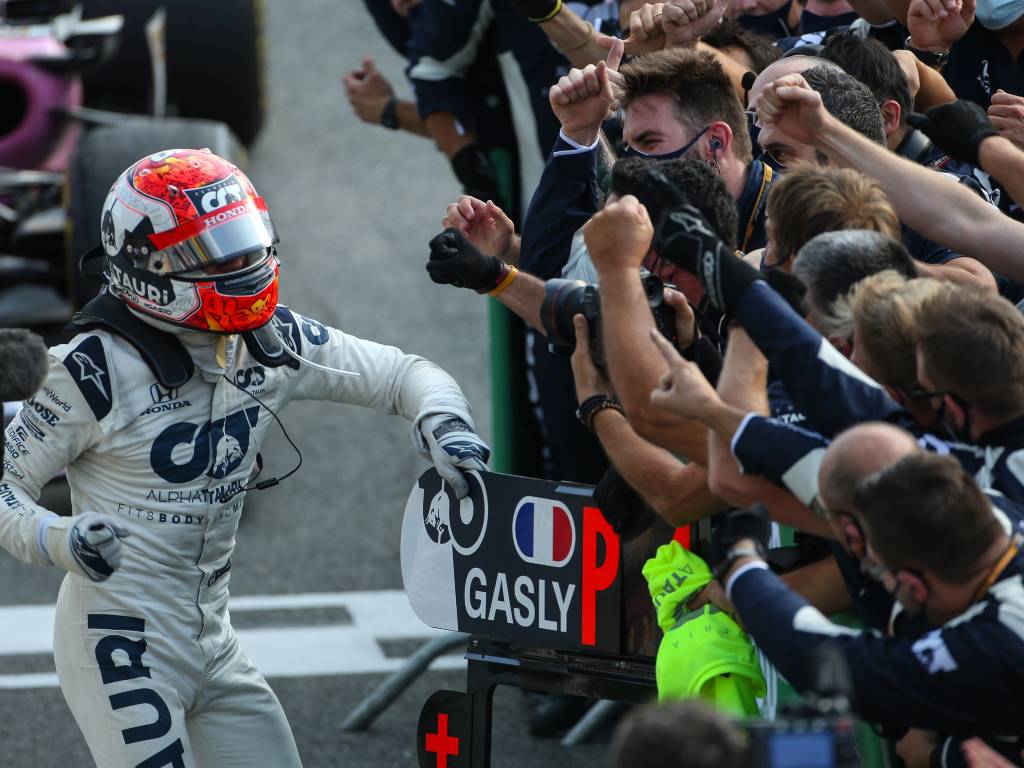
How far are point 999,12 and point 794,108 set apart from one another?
1316mm

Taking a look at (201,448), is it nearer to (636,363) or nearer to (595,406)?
(595,406)

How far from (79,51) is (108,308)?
4.48 metres

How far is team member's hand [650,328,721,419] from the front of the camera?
9.66 ft

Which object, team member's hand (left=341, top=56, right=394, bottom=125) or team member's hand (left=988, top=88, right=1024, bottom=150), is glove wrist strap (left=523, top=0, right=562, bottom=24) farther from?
team member's hand (left=341, top=56, right=394, bottom=125)

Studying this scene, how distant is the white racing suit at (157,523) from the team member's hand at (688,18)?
4.64 ft

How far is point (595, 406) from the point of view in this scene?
→ 3.52 meters

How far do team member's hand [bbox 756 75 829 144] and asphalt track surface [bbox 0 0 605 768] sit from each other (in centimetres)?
236

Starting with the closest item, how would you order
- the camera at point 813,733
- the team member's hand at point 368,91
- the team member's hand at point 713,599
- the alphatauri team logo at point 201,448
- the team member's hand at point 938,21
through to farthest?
the camera at point 813,733 → the team member's hand at point 713,599 → the alphatauri team logo at point 201,448 → the team member's hand at point 938,21 → the team member's hand at point 368,91

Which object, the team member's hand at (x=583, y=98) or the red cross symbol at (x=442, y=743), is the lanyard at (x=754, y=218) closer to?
the team member's hand at (x=583, y=98)

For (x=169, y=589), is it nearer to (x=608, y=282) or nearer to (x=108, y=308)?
(x=108, y=308)

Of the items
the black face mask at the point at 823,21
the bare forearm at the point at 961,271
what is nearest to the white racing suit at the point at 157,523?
the bare forearm at the point at 961,271

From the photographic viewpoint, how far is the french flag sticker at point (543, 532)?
3.74 m

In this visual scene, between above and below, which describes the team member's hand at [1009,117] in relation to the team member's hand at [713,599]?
above

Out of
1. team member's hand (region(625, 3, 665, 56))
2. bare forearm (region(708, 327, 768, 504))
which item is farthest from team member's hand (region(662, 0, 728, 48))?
bare forearm (region(708, 327, 768, 504))
